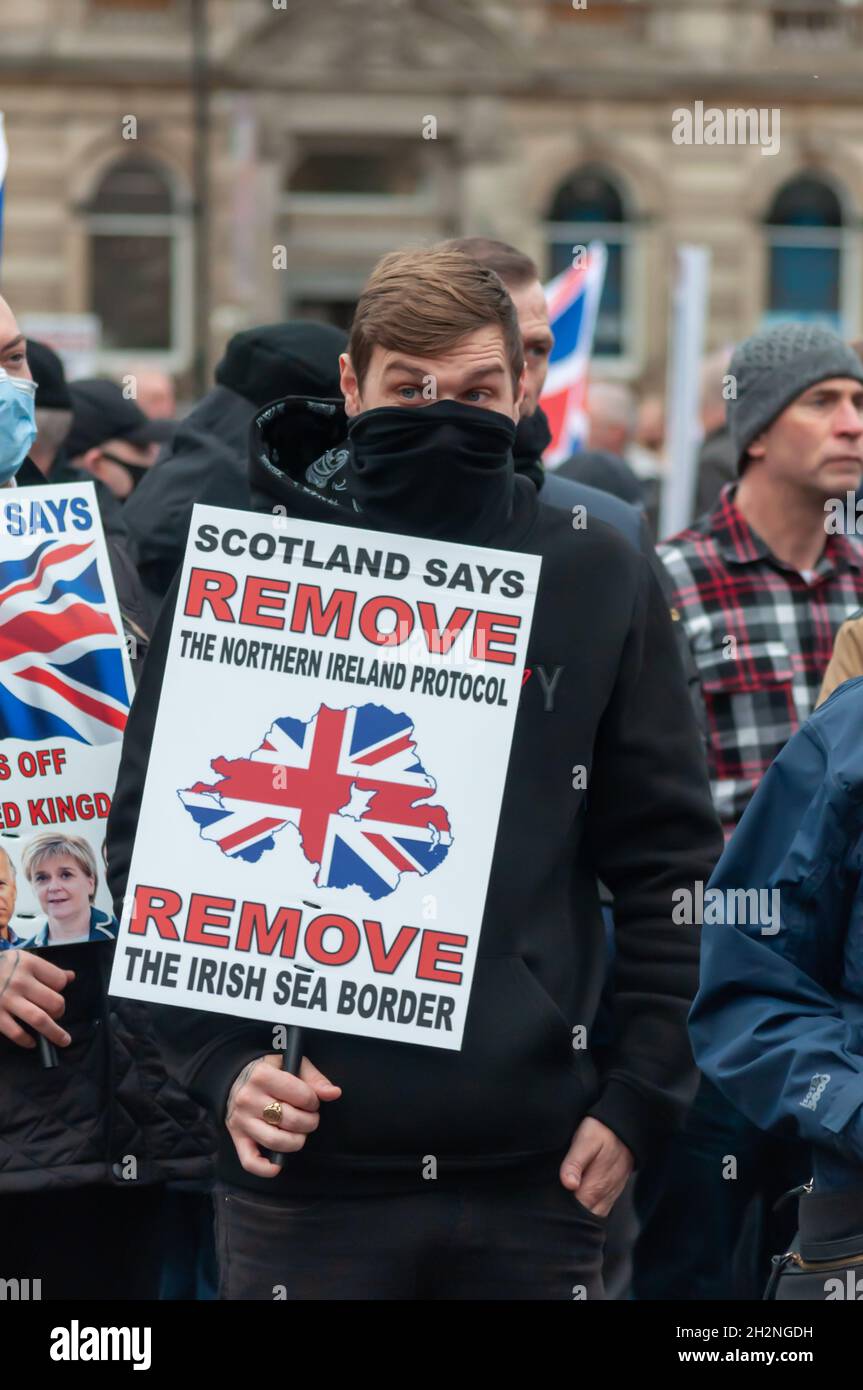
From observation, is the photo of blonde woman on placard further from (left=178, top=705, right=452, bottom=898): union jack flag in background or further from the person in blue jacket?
the person in blue jacket

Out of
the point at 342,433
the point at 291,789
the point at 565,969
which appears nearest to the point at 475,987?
the point at 565,969

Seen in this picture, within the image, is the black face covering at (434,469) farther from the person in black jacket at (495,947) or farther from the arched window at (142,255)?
the arched window at (142,255)

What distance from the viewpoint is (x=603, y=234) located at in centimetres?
2875

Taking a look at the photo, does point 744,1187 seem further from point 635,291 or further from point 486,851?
point 635,291

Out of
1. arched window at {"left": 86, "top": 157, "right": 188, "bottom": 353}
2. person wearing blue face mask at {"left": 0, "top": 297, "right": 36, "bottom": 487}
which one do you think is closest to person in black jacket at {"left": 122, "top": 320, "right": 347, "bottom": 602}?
person wearing blue face mask at {"left": 0, "top": 297, "right": 36, "bottom": 487}

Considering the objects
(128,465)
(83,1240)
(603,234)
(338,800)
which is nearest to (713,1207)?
(83,1240)

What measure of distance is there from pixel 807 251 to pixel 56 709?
88.0ft

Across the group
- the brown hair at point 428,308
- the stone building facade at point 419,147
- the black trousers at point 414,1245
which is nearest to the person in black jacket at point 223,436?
the brown hair at point 428,308

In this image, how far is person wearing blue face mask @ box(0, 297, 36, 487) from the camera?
11.3 feet

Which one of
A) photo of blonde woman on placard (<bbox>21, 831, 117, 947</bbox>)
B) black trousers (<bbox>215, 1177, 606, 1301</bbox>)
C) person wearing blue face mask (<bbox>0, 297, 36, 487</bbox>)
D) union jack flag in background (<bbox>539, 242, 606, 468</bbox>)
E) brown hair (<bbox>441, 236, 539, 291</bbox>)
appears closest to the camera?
black trousers (<bbox>215, 1177, 606, 1301</bbox>)

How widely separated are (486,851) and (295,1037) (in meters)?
0.33

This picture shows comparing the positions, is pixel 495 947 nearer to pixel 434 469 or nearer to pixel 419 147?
pixel 434 469

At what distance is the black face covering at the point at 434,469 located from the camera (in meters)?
2.82

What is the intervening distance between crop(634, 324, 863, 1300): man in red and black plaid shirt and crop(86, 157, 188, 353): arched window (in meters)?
24.2
